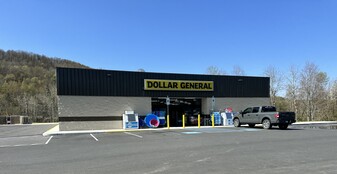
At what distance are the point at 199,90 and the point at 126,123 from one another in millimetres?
8089

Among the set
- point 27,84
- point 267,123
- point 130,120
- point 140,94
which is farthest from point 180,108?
point 27,84

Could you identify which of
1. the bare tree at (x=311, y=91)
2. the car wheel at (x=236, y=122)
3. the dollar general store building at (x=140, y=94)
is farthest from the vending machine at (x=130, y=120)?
the bare tree at (x=311, y=91)

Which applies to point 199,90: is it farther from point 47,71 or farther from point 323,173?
point 47,71

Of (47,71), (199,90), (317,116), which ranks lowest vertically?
(317,116)

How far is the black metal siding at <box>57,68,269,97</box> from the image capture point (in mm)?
25500

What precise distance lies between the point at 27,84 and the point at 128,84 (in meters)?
70.1

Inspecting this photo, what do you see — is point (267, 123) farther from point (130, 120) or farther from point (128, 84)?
point (128, 84)

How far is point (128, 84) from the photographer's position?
27.4m

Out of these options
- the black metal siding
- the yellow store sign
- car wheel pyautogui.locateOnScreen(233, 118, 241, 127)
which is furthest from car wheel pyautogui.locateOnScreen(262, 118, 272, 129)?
the yellow store sign

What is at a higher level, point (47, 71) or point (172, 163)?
point (47, 71)

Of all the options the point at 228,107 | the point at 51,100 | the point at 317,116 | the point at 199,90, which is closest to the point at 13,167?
the point at 199,90

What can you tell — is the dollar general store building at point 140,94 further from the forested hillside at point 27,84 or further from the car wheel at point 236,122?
the forested hillside at point 27,84

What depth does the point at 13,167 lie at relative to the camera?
29.3 ft

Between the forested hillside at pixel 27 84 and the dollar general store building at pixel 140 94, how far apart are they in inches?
2123
